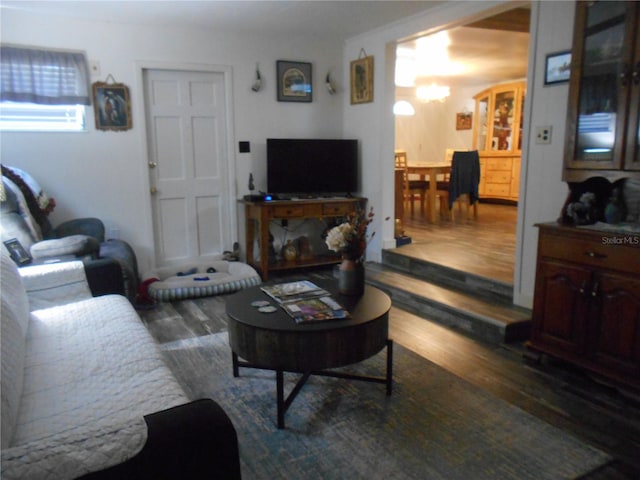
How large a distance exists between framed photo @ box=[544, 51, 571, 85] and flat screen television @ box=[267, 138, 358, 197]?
230 centimetres

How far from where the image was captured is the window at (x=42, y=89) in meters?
3.89

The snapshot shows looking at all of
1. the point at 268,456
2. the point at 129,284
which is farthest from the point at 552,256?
the point at 129,284

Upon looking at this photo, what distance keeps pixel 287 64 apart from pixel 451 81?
486cm

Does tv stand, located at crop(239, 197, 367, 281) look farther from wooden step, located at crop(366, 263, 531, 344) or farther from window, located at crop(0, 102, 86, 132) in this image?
window, located at crop(0, 102, 86, 132)

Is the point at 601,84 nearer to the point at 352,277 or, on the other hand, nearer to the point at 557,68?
the point at 557,68

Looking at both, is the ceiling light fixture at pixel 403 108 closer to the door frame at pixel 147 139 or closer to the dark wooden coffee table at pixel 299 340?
the door frame at pixel 147 139

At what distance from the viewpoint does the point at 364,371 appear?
271cm

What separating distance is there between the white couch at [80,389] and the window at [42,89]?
2.09 m

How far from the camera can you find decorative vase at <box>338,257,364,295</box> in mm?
2500

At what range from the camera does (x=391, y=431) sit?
212 cm

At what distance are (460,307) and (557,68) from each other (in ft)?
5.66

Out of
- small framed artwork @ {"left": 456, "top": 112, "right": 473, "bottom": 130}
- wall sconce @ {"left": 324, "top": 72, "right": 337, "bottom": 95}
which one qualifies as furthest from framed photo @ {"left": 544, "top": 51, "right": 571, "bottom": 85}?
small framed artwork @ {"left": 456, "top": 112, "right": 473, "bottom": 130}

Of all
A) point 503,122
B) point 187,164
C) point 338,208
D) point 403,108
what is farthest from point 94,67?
point 503,122

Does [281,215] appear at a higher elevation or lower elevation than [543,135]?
lower
